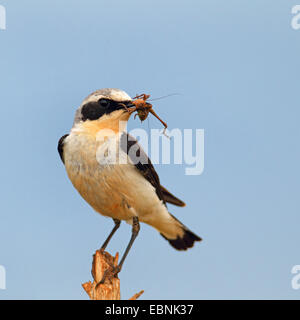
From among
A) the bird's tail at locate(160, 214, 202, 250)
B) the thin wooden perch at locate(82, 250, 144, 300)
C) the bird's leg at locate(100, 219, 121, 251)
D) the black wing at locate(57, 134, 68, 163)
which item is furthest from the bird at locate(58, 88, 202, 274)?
the bird's tail at locate(160, 214, 202, 250)

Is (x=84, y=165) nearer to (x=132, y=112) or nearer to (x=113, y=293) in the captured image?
(x=132, y=112)

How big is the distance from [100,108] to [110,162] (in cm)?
90

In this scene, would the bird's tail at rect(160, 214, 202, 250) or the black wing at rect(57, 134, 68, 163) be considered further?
the bird's tail at rect(160, 214, 202, 250)

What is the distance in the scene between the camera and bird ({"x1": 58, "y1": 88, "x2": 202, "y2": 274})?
8359 millimetres

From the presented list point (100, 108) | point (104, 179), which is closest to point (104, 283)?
point (104, 179)

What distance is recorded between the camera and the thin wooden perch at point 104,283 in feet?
27.4

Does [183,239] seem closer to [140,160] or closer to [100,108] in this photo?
[140,160]

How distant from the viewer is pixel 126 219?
915cm

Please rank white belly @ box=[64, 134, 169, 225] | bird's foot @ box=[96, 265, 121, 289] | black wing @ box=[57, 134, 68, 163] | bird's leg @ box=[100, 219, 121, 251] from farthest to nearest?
bird's leg @ box=[100, 219, 121, 251] → black wing @ box=[57, 134, 68, 163] → bird's foot @ box=[96, 265, 121, 289] → white belly @ box=[64, 134, 169, 225]

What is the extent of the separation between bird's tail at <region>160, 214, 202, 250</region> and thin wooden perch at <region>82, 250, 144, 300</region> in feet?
6.31

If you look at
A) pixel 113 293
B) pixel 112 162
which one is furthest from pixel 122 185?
pixel 113 293

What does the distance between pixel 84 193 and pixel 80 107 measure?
1417 millimetres

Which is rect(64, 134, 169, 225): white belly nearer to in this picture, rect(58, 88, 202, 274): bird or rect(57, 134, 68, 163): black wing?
rect(58, 88, 202, 274): bird

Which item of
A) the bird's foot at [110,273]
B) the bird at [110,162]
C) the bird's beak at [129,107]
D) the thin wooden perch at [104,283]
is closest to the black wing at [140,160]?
the bird at [110,162]
